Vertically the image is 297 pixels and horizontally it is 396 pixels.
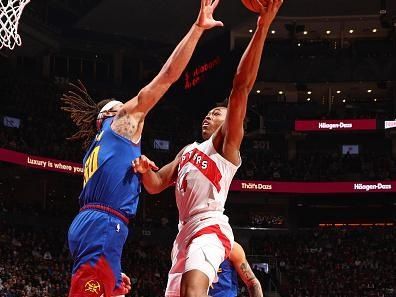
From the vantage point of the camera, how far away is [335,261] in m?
29.1

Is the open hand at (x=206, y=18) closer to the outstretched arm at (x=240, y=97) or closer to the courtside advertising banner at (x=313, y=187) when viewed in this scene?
the outstretched arm at (x=240, y=97)

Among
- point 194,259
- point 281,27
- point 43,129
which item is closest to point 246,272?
point 194,259

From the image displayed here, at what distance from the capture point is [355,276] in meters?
27.5

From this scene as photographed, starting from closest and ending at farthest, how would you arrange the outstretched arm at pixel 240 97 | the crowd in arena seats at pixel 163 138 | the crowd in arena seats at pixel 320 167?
the outstretched arm at pixel 240 97 < the crowd in arena seats at pixel 163 138 < the crowd in arena seats at pixel 320 167

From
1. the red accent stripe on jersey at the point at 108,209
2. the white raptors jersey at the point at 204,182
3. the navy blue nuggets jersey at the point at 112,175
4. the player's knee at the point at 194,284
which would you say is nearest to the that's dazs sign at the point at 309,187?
the white raptors jersey at the point at 204,182

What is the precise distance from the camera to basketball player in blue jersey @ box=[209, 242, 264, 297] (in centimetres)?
555

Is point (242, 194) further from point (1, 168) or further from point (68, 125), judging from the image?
point (1, 168)

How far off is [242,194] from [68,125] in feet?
32.6

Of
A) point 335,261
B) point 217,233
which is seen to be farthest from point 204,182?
point 335,261

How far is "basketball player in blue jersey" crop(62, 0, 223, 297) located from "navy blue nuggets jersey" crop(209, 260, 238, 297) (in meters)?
1.67

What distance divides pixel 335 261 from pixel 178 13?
13.1 m

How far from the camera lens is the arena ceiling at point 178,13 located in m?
29.7

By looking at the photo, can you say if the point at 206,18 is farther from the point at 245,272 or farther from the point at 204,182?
the point at 245,272

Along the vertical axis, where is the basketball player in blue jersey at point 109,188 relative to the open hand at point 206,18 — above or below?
below
